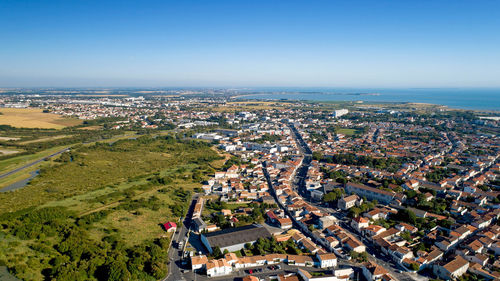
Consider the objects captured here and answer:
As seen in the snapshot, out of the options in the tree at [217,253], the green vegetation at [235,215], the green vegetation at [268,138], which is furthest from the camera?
the green vegetation at [268,138]

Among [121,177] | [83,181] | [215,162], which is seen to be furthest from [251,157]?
[83,181]

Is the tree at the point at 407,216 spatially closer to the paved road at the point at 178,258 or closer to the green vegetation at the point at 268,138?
the paved road at the point at 178,258

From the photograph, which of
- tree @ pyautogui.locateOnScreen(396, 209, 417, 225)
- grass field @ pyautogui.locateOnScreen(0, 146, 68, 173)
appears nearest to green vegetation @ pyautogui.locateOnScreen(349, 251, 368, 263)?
tree @ pyautogui.locateOnScreen(396, 209, 417, 225)

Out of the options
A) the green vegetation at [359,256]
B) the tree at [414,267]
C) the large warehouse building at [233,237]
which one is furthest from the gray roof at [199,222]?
the tree at [414,267]

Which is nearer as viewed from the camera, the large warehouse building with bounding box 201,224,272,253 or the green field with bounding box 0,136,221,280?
→ the green field with bounding box 0,136,221,280

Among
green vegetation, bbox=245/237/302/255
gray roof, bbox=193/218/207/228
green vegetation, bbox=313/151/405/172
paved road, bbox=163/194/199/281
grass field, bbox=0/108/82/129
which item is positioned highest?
grass field, bbox=0/108/82/129

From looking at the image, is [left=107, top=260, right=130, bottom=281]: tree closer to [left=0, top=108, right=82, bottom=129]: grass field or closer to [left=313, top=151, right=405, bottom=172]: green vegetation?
[left=313, top=151, right=405, bottom=172]: green vegetation

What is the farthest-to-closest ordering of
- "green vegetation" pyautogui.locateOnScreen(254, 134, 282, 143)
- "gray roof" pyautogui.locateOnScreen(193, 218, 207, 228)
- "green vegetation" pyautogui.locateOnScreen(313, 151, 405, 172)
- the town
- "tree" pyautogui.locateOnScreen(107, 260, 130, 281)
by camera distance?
1. "green vegetation" pyautogui.locateOnScreen(254, 134, 282, 143)
2. "green vegetation" pyautogui.locateOnScreen(313, 151, 405, 172)
3. "gray roof" pyautogui.locateOnScreen(193, 218, 207, 228)
4. the town
5. "tree" pyautogui.locateOnScreen(107, 260, 130, 281)
